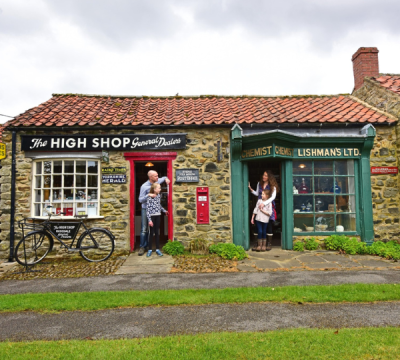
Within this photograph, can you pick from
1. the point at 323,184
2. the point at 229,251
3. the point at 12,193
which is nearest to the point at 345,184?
the point at 323,184

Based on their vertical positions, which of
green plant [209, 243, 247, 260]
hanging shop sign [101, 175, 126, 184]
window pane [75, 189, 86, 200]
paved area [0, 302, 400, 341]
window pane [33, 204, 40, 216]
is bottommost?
paved area [0, 302, 400, 341]

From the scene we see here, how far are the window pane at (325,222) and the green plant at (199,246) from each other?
131 inches

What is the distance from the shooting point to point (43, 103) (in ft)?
31.5

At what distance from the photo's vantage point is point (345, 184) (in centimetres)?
835

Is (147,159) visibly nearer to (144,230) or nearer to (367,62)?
(144,230)

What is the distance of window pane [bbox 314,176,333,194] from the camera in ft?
27.4

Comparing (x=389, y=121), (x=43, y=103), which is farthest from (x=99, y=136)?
(x=389, y=121)

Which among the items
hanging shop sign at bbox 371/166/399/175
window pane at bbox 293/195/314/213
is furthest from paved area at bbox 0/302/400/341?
hanging shop sign at bbox 371/166/399/175

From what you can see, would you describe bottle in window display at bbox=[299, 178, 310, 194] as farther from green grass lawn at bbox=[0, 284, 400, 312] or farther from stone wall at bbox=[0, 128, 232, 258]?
green grass lawn at bbox=[0, 284, 400, 312]

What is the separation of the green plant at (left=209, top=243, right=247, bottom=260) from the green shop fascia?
15.7 inches

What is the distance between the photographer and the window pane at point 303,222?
8258 mm

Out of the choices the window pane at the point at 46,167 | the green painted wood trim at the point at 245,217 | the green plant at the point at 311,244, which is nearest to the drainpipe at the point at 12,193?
the window pane at the point at 46,167

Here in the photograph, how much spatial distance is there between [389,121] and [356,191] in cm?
219

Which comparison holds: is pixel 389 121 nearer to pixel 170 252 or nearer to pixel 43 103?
pixel 170 252
